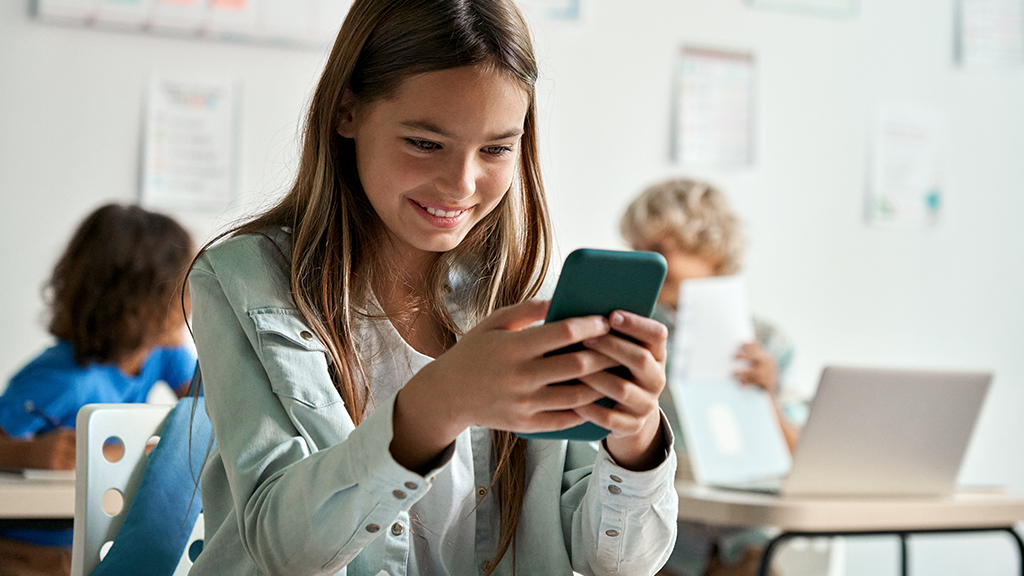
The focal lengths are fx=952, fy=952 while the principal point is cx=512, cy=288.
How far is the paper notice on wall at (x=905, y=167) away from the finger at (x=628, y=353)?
8.34ft

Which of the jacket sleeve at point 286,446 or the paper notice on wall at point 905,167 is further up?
the paper notice on wall at point 905,167

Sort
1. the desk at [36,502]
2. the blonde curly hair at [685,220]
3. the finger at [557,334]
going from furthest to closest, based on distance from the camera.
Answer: the blonde curly hair at [685,220]
the desk at [36,502]
the finger at [557,334]

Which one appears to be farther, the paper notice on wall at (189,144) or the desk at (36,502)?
the paper notice on wall at (189,144)

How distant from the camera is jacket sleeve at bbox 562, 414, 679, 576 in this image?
0.81 m

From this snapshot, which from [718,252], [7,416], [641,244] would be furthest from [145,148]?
[718,252]

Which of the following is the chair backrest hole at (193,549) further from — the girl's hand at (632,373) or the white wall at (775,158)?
the white wall at (775,158)

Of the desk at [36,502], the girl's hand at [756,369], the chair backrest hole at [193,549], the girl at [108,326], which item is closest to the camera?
the chair backrest hole at [193,549]

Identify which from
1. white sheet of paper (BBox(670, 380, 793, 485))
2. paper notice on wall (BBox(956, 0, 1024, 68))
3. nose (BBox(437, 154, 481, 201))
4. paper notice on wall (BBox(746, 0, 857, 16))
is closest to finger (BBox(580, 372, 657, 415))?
nose (BBox(437, 154, 481, 201))

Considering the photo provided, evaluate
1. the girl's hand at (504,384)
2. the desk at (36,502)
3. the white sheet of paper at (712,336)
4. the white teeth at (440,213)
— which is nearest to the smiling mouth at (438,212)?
the white teeth at (440,213)

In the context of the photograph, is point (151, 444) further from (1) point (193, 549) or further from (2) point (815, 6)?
(2) point (815, 6)

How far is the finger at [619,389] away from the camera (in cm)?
65

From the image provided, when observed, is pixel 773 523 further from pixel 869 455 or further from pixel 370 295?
pixel 370 295

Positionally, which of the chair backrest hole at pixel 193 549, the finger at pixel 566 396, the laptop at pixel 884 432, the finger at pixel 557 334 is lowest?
the chair backrest hole at pixel 193 549

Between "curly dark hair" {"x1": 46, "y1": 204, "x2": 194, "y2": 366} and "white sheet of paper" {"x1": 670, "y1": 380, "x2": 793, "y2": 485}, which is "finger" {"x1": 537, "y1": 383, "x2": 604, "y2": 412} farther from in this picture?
"curly dark hair" {"x1": 46, "y1": 204, "x2": 194, "y2": 366}
